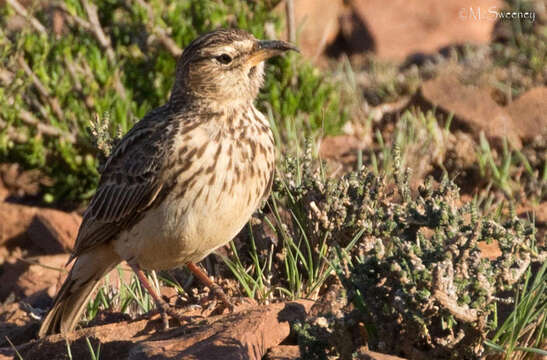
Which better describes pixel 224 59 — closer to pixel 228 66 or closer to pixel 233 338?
pixel 228 66

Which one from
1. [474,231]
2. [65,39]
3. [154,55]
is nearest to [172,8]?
[154,55]

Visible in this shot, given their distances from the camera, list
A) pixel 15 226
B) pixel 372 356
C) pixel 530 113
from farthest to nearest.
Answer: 1. pixel 530 113
2. pixel 15 226
3. pixel 372 356

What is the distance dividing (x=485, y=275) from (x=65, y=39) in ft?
18.7

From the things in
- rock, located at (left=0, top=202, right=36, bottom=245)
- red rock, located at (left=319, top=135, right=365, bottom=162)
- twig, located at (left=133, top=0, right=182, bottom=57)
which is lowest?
rock, located at (left=0, top=202, right=36, bottom=245)

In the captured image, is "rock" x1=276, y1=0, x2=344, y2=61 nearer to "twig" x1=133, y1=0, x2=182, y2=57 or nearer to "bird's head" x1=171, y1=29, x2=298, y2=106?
"twig" x1=133, y1=0, x2=182, y2=57

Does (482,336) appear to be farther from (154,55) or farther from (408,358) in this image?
(154,55)

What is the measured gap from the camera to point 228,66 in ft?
18.2

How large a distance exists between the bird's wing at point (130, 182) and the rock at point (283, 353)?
4.08 feet

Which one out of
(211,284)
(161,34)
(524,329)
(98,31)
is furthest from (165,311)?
(98,31)

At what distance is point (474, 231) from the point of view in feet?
13.9

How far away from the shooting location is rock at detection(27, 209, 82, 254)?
789 centimetres

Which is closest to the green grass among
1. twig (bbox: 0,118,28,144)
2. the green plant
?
twig (bbox: 0,118,28,144)

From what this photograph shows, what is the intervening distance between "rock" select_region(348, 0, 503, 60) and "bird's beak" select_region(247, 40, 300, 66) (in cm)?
894

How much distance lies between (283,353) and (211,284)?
44.9 inches
